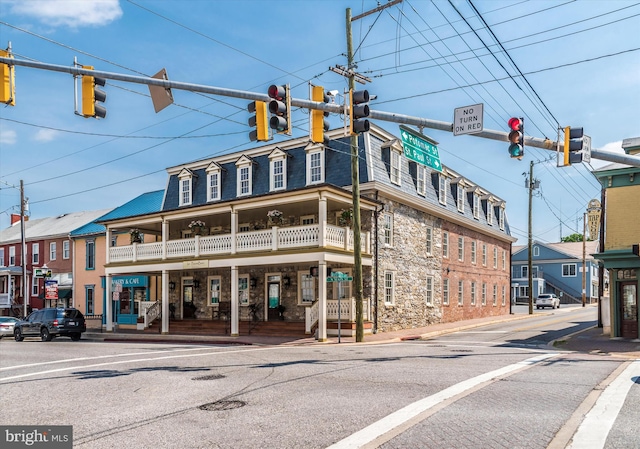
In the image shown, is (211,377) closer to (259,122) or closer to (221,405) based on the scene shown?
(221,405)

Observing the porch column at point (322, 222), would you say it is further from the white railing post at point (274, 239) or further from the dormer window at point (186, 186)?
the dormer window at point (186, 186)

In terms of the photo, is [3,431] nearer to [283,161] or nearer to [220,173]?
[283,161]

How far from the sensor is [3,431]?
25.6 ft

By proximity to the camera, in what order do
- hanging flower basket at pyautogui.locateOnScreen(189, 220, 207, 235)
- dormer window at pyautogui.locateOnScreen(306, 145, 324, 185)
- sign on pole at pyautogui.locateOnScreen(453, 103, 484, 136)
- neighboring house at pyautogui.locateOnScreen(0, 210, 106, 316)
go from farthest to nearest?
neighboring house at pyautogui.locateOnScreen(0, 210, 106, 316)
hanging flower basket at pyautogui.locateOnScreen(189, 220, 207, 235)
dormer window at pyautogui.locateOnScreen(306, 145, 324, 185)
sign on pole at pyautogui.locateOnScreen(453, 103, 484, 136)

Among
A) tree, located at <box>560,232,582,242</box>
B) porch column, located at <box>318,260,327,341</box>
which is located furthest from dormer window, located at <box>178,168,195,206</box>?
tree, located at <box>560,232,582,242</box>

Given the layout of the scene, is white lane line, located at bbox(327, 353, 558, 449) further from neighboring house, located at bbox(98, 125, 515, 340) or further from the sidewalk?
neighboring house, located at bbox(98, 125, 515, 340)

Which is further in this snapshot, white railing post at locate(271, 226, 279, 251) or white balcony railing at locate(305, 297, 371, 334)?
white railing post at locate(271, 226, 279, 251)

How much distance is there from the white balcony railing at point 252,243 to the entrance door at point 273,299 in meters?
3.36

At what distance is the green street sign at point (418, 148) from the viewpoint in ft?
46.8

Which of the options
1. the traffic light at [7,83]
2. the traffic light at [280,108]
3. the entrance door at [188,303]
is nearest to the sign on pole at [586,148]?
the traffic light at [280,108]

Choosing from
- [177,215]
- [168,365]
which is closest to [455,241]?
[177,215]

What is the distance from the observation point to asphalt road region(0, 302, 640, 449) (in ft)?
23.0

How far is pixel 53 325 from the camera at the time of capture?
2684 centimetres

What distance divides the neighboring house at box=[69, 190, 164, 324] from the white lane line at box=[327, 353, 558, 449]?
28383 mm
